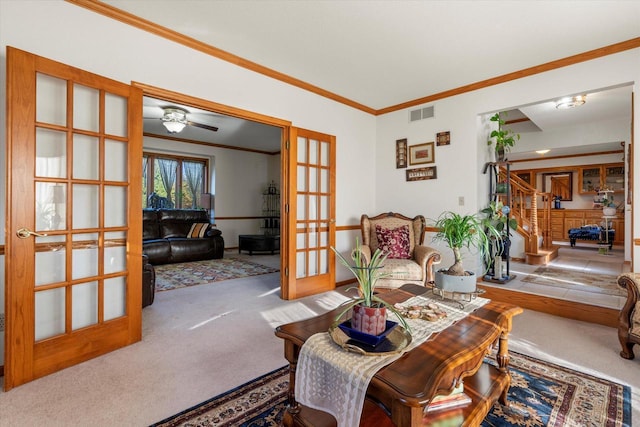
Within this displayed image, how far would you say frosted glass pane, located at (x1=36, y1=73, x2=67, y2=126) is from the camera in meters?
2.02

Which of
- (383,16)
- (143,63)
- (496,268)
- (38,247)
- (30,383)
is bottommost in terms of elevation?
(30,383)

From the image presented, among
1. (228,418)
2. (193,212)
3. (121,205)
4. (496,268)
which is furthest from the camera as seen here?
(193,212)

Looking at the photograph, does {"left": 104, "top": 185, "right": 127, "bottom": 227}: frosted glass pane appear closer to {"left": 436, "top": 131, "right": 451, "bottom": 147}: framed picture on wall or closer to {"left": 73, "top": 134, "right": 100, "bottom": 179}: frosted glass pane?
{"left": 73, "top": 134, "right": 100, "bottom": 179}: frosted glass pane

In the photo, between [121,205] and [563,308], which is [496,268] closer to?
[563,308]

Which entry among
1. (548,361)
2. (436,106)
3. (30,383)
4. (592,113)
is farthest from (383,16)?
(592,113)

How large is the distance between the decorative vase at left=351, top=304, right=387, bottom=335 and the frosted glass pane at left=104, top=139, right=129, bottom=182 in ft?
7.10

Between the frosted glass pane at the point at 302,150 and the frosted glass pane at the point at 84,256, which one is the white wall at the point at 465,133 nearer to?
the frosted glass pane at the point at 302,150

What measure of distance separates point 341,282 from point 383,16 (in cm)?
321

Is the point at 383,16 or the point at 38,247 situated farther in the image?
the point at 383,16

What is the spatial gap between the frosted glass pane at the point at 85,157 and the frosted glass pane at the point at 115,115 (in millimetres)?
151

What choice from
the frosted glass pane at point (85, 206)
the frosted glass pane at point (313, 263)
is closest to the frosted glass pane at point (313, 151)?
the frosted glass pane at point (313, 263)

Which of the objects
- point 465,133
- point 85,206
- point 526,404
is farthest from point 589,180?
point 85,206

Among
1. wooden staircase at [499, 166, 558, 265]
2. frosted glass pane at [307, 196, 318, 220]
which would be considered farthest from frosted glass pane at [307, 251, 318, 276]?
wooden staircase at [499, 166, 558, 265]

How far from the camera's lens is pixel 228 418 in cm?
158
